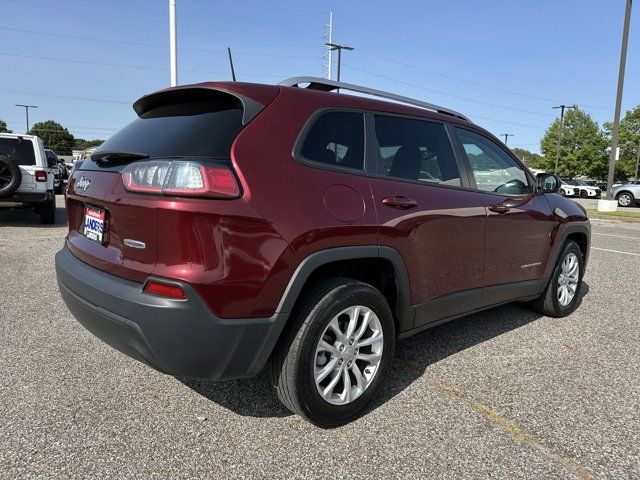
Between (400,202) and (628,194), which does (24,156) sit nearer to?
(400,202)

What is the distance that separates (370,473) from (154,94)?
227 cm

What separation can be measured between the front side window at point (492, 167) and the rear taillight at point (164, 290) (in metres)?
2.27

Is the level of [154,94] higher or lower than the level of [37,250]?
higher

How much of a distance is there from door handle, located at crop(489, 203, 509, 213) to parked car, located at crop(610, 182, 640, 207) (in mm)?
25837

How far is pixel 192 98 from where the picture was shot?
259cm

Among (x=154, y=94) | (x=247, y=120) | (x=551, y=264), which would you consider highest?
(x=154, y=94)

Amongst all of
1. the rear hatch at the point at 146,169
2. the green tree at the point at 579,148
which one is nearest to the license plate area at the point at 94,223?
the rear hatch at the point at 146,169

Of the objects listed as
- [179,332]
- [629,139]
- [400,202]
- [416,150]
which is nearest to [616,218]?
[416,150]

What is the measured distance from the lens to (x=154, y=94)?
2.75 meters

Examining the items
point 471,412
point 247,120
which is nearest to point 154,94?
point 247,120

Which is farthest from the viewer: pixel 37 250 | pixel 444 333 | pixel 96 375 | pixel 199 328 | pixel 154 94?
pixel 37 250

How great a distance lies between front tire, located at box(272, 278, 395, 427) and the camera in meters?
2.32

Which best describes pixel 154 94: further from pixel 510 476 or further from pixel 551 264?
pixel 551 264

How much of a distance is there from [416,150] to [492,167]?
0.95 metres
